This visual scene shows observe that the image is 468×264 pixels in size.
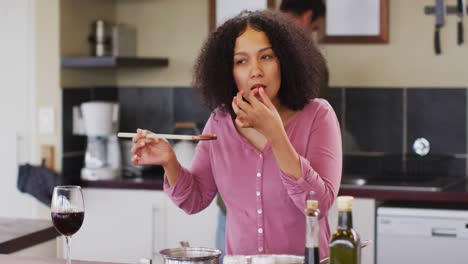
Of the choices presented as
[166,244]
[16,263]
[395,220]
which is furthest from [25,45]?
[16,263]

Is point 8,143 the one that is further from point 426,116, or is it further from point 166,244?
point 426,116

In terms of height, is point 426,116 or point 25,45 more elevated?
point 25,45

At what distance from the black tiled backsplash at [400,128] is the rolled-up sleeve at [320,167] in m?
2.12

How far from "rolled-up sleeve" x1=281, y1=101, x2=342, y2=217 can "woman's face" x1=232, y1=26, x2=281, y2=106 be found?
16 centimetres

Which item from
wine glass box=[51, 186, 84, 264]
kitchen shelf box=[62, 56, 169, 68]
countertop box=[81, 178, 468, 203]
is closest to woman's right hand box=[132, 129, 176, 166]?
wine glass box=[51, 186, 84, 264]

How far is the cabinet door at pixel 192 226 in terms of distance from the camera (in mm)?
4195

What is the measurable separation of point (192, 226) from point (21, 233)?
5.28 ft

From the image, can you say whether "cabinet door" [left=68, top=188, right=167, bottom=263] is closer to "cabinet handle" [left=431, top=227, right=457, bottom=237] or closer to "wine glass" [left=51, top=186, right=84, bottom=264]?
"cabinet handle" [left=431, top=227, right=457, bottom=237]

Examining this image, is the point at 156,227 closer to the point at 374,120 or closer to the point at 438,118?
the point at 374,120

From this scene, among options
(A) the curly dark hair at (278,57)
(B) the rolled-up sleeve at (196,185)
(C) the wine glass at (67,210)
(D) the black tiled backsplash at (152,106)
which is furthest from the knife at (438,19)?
(C) the wine glass at (67,210)

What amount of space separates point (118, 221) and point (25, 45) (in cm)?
101

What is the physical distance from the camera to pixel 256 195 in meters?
2.29

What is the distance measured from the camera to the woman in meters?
2.24

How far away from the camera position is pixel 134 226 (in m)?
4.30
